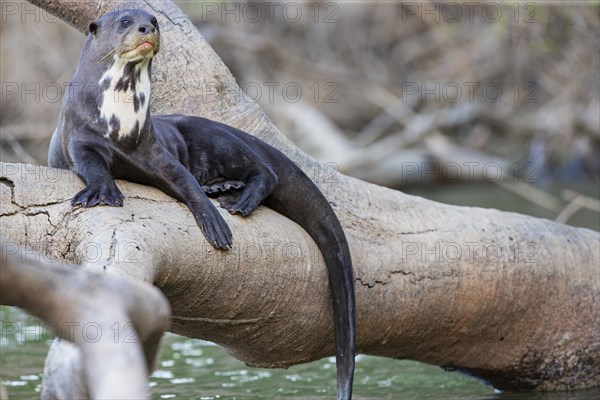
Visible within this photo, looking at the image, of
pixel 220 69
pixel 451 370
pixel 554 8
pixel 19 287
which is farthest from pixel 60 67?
pixel 19 287

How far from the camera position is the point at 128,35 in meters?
3.00

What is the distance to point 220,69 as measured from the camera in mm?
4215

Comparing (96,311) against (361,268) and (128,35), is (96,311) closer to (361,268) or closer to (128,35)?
(128,35)

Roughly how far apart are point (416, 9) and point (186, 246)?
7224 millimetres

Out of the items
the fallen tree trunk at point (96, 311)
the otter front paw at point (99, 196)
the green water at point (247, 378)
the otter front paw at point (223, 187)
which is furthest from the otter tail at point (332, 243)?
the fallen tree trunk at point (96, 311)

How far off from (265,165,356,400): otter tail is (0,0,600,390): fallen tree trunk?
0.05m

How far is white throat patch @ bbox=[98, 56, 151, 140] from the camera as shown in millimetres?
3070

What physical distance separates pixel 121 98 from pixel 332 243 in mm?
922

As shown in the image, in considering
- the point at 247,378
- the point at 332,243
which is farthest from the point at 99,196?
the point at 247,378

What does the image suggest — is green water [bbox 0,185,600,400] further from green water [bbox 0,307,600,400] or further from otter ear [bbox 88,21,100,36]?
Result: otter ear [bbox 88,21,100,36]

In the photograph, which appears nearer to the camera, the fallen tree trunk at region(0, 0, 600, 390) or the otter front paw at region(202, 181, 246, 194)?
the fallen tree trunk at region(0, 0, 600, 390)

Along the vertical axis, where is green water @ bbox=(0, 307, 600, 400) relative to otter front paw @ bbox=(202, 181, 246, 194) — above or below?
below

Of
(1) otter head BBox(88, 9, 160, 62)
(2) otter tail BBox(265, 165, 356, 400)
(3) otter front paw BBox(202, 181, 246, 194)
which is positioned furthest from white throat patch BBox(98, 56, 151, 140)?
(2) otter tail BBox(265, 165, 356, 400)

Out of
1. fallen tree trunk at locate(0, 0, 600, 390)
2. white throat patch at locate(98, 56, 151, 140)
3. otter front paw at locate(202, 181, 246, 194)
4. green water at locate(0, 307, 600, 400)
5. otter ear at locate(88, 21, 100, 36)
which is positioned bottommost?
green water at locate(0, 307, 600, 400)
